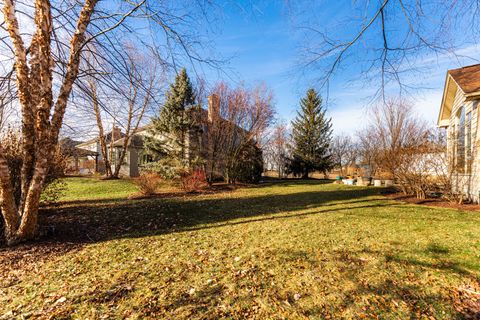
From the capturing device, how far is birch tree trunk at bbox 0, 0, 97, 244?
12.5 ft

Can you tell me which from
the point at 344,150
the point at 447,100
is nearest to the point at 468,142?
the point at 447,100

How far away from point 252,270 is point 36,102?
5.20 meters

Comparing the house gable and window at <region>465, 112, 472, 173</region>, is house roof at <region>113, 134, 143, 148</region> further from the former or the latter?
the house gable

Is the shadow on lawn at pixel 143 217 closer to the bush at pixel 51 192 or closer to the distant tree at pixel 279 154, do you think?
the bush at pixel 51 192

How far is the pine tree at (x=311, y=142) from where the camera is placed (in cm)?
2573

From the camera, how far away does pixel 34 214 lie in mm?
4098

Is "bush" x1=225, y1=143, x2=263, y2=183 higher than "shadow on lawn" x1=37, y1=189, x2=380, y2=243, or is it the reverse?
"bush" x1=225, y1=143, x2=263, y2=183

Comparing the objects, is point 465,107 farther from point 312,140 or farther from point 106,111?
point 312,140

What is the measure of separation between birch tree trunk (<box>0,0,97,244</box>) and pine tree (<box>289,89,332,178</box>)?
24360 millimetres

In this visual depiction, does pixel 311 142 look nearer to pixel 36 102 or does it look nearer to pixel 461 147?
pixel 461 147

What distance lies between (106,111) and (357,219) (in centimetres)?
735

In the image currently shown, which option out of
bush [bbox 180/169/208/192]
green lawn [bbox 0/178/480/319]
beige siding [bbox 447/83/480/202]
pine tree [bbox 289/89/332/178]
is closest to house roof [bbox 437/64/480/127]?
beige siding [bbox 447/83/480/202]

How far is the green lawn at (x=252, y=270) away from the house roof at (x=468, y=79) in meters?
5.08

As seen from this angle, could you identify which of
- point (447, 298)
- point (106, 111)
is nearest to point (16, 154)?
point (106, 111)
